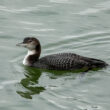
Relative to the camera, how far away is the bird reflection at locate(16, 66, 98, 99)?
11.6 metres

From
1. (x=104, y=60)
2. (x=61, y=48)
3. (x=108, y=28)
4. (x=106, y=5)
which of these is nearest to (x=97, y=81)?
(x=104, y=60)

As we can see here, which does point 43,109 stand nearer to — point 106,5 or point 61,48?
point 61,48

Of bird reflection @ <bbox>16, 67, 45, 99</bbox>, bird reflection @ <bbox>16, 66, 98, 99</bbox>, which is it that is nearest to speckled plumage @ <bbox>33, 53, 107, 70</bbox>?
bird reflection @ <bbox>16, 66, 98, 99</bbox>

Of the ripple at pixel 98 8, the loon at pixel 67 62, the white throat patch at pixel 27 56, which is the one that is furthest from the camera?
the ripple at pixel 98 8

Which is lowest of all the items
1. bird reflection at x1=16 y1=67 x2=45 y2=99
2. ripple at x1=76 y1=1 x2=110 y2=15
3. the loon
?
bird reflection at x1=16 y1=67 x2=45 y2=99

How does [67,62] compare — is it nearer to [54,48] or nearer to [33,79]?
[33,79]

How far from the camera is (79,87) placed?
11586mm

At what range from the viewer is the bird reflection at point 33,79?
1157 cm

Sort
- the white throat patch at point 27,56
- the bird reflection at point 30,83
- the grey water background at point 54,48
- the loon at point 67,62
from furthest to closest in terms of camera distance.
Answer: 1. the white throat patch at point 27,56
2. the loon at point 67,62
3. the bird reflection at point 30,83
4. the grey water background at point 54,48

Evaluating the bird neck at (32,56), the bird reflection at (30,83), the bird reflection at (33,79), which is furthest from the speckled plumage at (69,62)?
the bird neck at (32,56)

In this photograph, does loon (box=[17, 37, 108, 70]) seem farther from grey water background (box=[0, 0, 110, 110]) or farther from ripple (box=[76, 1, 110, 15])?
ripple (box=[76, 1, 110, 15])

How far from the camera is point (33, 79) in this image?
12.5m

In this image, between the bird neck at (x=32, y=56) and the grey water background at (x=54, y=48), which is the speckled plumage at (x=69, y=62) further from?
the bird neck at (x=32, y=56)

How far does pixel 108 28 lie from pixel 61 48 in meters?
2.09
